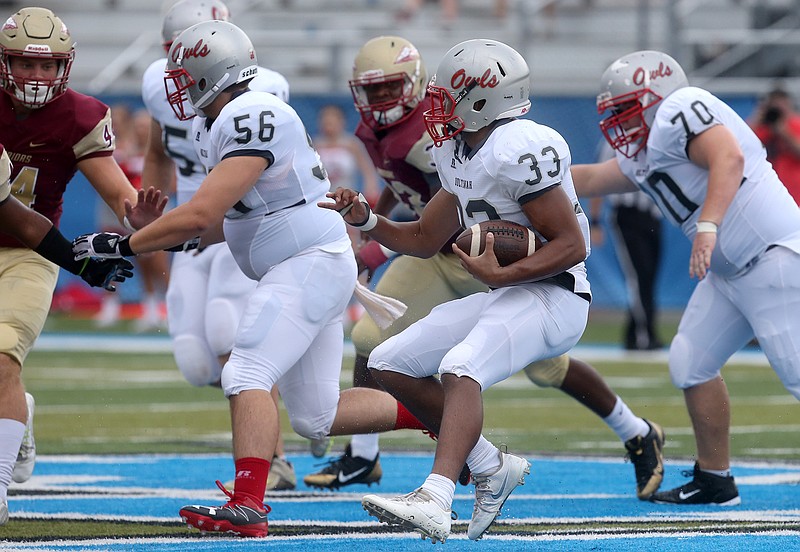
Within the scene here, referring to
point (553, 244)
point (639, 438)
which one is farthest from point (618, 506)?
point (553, 244)

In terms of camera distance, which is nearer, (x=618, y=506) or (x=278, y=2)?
(x=618, y=506)

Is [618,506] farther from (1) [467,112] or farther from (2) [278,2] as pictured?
(2) [278,2]

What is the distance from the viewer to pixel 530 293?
4395 millimetres

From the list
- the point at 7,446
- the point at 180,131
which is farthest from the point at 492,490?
the point at 180,131

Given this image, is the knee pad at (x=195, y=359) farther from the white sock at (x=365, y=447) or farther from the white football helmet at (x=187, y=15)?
the white football helmet at (x=187, y=15)

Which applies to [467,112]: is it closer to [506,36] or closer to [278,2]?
[506,36]

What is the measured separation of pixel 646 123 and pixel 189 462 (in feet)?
8.62

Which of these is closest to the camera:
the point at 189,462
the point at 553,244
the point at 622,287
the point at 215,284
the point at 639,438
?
the point at 553,244

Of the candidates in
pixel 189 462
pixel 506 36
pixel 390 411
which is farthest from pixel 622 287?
pixel 390 411

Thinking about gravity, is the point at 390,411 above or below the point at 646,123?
below

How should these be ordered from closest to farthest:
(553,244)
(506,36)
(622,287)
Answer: (553,244), (622,287), (506,36)

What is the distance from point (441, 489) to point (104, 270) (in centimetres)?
153

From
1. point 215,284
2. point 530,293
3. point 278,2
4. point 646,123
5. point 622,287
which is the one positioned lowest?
point 622,287

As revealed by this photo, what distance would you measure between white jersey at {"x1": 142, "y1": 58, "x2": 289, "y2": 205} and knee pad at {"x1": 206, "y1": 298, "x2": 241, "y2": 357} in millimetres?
519
